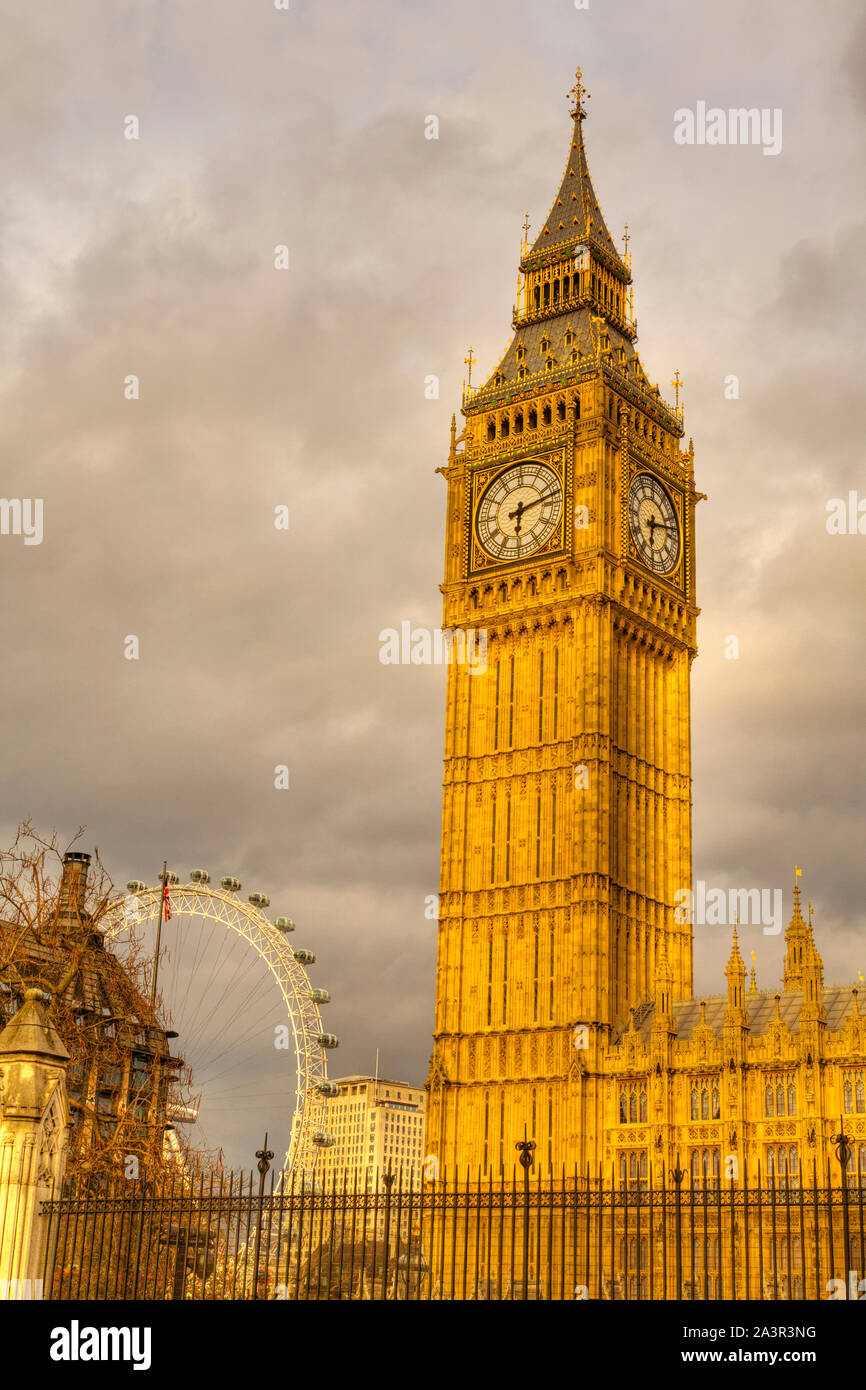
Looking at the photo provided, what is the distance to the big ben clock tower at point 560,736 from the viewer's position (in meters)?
67.6

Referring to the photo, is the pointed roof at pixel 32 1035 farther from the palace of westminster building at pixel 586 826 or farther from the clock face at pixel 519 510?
the clock face at pixel 519 510

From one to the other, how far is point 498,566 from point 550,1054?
23.1 metres

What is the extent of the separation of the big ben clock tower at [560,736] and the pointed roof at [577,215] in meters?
1.57

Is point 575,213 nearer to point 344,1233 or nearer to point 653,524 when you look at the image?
point 653,524

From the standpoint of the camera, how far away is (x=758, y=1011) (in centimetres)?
6431

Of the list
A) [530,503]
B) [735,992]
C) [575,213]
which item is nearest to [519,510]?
[530,503]

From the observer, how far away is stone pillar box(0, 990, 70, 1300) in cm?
2344

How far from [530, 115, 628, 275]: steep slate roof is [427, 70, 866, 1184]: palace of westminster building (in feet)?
1.33

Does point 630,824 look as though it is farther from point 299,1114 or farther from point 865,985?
point 299,1114

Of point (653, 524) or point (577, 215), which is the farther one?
point (577, 215)

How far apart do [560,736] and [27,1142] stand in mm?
49558

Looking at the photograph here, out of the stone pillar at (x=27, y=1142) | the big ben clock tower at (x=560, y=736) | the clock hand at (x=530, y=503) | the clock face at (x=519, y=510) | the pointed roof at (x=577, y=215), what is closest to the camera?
the stone pillar at (x=27, y=1142)

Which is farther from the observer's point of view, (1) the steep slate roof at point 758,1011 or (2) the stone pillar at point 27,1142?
(1) the steep slate roof at point 758,1011

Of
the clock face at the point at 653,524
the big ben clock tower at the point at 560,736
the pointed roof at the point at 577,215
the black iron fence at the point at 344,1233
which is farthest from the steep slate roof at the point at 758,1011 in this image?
the pointed roof at the point at 577,215
